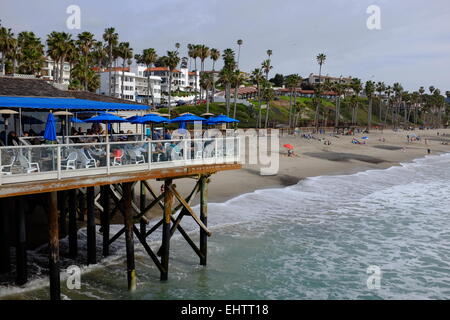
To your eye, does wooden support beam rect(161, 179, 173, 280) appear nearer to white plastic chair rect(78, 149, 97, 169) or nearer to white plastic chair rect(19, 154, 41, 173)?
white plastic chair rect(78, 149, 97, 169)

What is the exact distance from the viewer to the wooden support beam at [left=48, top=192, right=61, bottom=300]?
1176 centimetres

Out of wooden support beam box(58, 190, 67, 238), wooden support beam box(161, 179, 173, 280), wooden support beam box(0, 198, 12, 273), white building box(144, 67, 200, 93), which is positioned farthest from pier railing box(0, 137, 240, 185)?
white building box(144, 67, 200, 93)

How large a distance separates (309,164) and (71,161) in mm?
37416

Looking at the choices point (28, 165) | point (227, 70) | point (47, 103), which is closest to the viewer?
point (28, 165)

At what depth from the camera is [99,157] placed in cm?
1223

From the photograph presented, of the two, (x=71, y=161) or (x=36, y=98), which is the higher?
(x=36, y=98)

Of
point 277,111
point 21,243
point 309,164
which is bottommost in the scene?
point 309,164

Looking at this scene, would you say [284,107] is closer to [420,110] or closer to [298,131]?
[298,131]

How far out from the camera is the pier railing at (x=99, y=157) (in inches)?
416

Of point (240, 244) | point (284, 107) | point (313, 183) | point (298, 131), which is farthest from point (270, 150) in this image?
point (284, 107)

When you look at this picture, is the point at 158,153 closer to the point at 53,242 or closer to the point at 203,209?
the point at 203,209

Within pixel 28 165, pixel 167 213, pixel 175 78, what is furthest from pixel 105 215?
pixel 175 78

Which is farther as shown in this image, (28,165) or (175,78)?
(175,78)

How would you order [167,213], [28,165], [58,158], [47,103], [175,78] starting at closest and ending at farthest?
1. [28,165]
2. [58,158]
3. [47,103]
4. [167,213]
5. [175,78]
